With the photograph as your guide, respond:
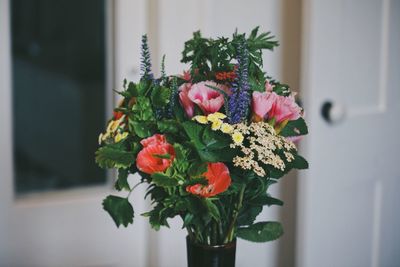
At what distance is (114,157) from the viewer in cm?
103

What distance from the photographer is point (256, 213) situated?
3.58 ft

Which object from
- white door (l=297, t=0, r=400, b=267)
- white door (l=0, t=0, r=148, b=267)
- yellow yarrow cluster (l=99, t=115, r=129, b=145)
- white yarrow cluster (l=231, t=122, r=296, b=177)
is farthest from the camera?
white door (l=297, t=0, r=400, b=267)

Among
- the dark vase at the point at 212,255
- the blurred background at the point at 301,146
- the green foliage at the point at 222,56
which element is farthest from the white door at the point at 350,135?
the dark vase at the point at 212,255

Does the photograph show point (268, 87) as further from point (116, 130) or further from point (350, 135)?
point (350, 135)

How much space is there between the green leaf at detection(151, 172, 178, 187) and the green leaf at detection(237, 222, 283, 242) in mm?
174

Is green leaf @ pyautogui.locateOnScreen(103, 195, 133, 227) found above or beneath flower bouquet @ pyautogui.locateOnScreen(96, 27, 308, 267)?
beneath

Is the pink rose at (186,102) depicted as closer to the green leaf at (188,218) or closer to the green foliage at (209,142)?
the green foliage at (209,142)

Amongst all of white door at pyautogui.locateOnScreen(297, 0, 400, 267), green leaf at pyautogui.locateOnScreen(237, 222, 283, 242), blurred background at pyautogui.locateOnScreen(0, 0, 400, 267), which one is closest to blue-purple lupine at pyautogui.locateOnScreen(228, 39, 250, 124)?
green leaf at pyautogui.locateOnScreen(237, 222, 283, 242)

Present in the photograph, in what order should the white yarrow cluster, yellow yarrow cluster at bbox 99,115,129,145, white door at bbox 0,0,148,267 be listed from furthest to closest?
1. white door at bbox 0,0,148,267
2. yellow yarrow cluster at bbox 99,115,129,145
3. the white yarrow cluster

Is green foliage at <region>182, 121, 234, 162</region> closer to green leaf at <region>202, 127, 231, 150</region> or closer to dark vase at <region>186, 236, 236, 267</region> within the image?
green leaf at <region>202, 127, 231, 150</region>

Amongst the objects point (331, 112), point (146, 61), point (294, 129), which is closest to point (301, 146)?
point (331, 112)

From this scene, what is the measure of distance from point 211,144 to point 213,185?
64 millimetres

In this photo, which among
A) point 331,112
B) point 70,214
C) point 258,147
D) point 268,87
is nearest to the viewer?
point 258,147

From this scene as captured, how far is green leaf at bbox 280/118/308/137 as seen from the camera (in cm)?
108
